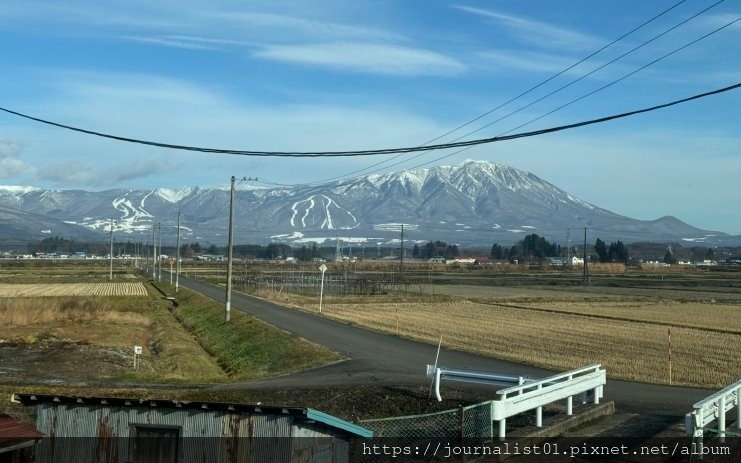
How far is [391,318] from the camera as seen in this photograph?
4009 centimetres

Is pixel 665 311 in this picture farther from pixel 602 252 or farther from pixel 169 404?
pixel 602 252

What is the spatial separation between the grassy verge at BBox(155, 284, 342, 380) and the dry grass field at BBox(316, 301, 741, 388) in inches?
177

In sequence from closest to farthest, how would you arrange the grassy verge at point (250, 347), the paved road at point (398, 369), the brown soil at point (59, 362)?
the paved road at point (398, 369) → the brown soil at point (59, 362) → the grassy verge at point (250, 347)

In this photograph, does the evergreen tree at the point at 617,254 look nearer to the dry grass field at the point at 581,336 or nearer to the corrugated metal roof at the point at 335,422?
the dry grass field at the point at 581,336

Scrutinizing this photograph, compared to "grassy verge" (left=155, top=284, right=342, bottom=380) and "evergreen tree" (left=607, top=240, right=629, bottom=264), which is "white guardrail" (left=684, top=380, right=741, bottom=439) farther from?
"evergreen tree" (left=607, top=240, right=629, bottom=264)

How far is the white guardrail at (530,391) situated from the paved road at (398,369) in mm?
1369

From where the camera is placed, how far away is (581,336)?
30.6 metres

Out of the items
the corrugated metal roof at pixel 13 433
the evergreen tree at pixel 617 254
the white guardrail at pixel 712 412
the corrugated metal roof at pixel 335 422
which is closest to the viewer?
the corrugated metal roof at pixel 13 433

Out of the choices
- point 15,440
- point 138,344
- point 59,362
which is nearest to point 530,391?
point 15,440

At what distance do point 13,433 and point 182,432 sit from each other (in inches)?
88.9

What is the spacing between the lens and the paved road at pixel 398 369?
51.7 feet

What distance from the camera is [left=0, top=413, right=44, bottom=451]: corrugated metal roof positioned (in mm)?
9633

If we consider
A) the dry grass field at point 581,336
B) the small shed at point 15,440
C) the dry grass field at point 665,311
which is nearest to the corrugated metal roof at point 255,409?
the small shed at point 15,440

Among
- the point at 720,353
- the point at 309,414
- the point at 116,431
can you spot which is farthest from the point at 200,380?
the point at 720,353
